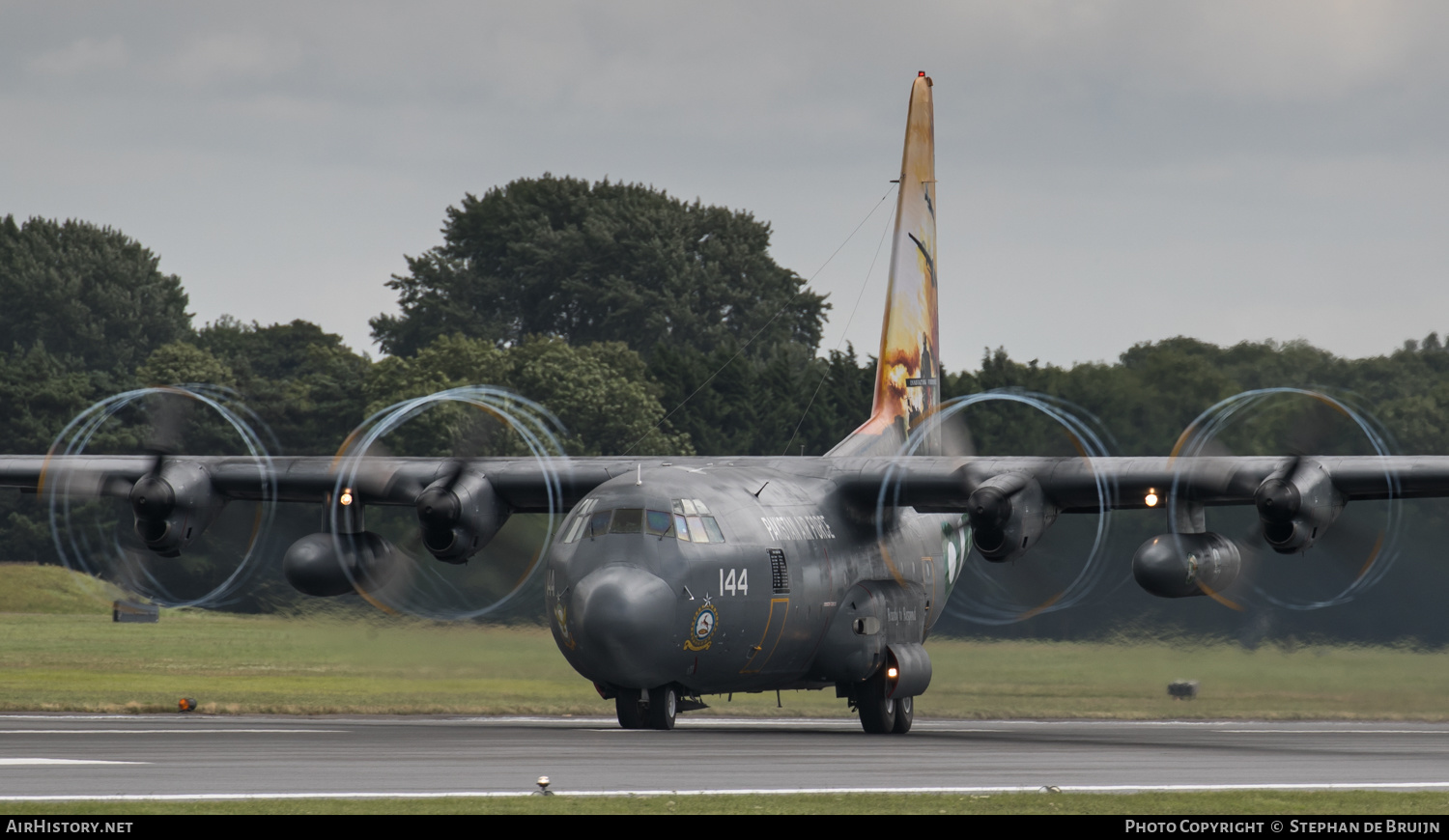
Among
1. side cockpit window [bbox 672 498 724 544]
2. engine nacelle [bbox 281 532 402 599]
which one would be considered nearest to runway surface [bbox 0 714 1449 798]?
engine nacelle [bbox 281 532 402 599]

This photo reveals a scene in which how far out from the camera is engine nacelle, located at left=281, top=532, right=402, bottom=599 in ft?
99.5

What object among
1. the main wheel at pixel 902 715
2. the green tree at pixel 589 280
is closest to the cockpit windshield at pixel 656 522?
the main wheel at pixel 902 715

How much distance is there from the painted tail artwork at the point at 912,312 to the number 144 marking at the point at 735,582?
7.39 m

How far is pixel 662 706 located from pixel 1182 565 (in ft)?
26.0

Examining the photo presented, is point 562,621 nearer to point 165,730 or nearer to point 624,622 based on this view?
point 624,622

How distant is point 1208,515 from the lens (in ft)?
153

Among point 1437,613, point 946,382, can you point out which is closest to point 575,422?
point 946,382

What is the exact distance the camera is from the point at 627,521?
2556cm

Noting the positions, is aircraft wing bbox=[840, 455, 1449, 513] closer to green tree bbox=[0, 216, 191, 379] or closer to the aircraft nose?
the aircraft nose

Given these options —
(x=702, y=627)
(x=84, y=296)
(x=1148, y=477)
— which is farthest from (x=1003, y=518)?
(x=84, y=296)

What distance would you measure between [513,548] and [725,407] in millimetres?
47137

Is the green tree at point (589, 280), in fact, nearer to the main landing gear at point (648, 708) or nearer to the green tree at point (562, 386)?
the green tree at point (562, 386)
